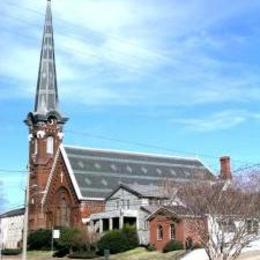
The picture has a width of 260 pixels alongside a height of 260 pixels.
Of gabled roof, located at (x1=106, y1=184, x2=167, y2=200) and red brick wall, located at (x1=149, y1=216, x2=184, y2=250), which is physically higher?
gabled roof, located at (x1=106, y1=184, x2=167, y2=200)

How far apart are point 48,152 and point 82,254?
30212 millimetres

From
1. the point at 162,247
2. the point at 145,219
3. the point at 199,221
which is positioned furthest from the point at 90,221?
the point at 199,221

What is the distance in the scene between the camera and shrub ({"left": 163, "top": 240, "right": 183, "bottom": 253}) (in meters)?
61.7

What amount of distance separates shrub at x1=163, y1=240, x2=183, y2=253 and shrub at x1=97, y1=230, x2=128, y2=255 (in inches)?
199

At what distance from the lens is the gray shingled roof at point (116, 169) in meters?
83.8

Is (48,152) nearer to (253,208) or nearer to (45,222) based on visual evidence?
(45,222)

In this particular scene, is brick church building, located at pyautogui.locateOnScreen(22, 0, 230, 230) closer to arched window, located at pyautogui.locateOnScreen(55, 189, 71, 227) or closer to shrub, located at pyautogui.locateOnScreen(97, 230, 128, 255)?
arched window, located at pyautogui.locateOnScreen(55, 189, 71, 227)

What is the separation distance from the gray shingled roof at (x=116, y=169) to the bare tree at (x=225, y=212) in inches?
1359

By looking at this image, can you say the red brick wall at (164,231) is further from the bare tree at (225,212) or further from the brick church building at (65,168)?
the bare tree at (225,212)

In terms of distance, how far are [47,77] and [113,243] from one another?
1492 inches

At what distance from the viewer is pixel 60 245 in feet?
233

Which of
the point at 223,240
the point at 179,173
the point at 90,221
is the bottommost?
the point at 223,240

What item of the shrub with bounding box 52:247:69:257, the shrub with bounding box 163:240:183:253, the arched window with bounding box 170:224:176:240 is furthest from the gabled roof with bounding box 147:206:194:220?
the shrub with bounding box 52:247:69:257

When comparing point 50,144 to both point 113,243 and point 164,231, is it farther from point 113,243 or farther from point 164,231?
point 164,231
